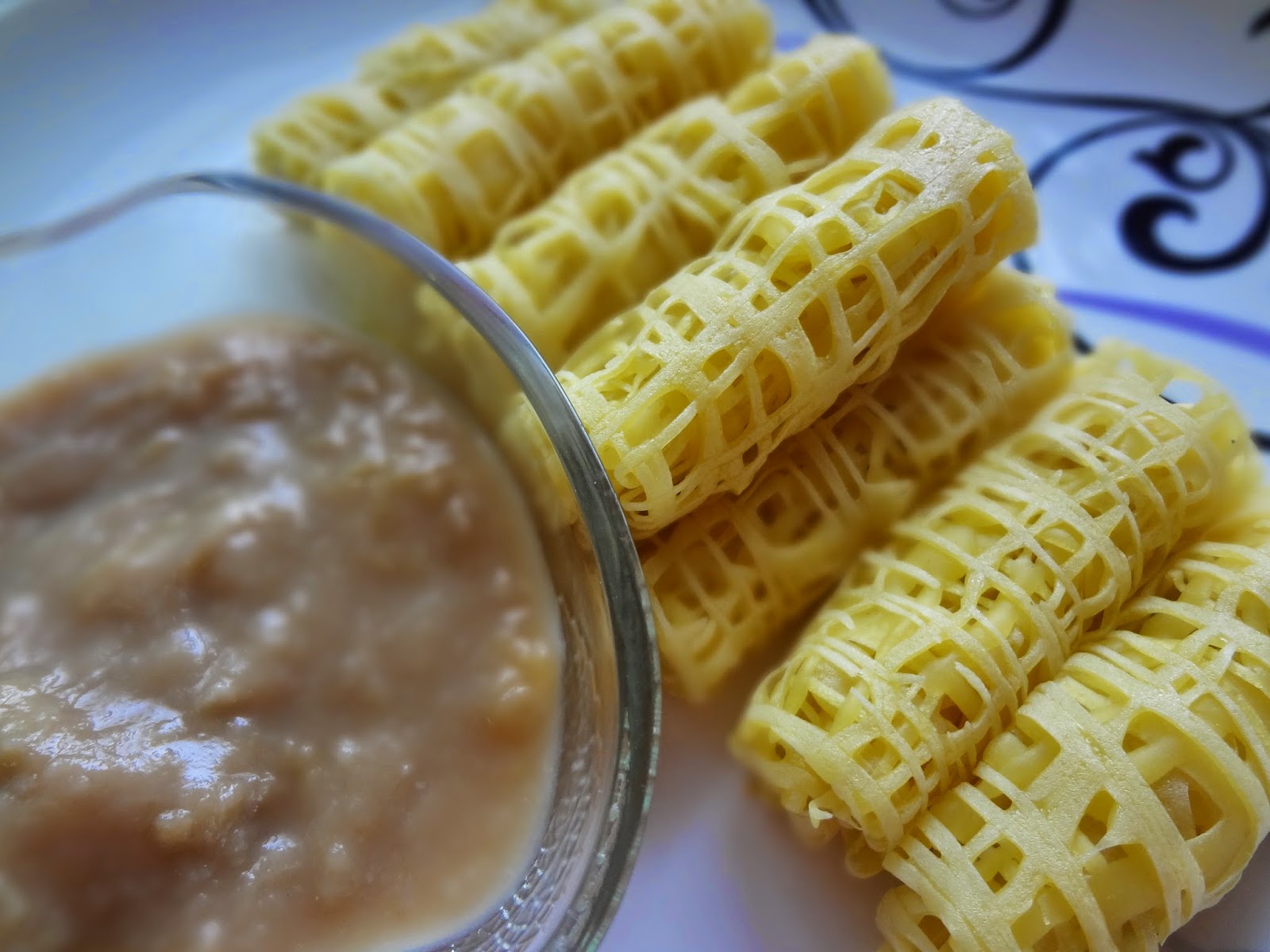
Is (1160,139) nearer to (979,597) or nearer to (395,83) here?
(979,597)

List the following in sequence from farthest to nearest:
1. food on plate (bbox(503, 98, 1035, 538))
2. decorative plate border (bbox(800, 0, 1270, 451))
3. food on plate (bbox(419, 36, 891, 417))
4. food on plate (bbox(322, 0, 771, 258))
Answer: decorative plate border (bbox(800, 0, 1270, 451)) < food on plate (bbox(322, 0, 771, 258)) < food on plate (bbox(419, 36, 891, 417)) < food on plate (bbox(503, 98, 1035, 538))

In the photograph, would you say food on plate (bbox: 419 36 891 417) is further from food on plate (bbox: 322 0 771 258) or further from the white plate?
the white plate

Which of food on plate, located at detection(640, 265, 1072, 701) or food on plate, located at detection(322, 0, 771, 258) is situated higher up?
A: food on plate, located at detection(322, 0, 771, 258)

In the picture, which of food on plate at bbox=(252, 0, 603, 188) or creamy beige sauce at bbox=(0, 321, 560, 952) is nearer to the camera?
creamy beige sauce at bbox=(0, 321, 560, 952)

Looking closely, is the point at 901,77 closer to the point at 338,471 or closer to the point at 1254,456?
the point at 1254,456

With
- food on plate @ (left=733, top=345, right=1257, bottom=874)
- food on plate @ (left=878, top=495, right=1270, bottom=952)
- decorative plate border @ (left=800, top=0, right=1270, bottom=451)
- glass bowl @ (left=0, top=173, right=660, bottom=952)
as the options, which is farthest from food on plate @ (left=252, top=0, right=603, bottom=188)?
food on plate @ (left=878, top=495, right=1270, bottom=952)

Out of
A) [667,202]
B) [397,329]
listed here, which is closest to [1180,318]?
[667,202]

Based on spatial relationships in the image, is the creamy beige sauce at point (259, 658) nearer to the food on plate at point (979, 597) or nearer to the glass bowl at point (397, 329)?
the glass bowl at point (397, 329)
